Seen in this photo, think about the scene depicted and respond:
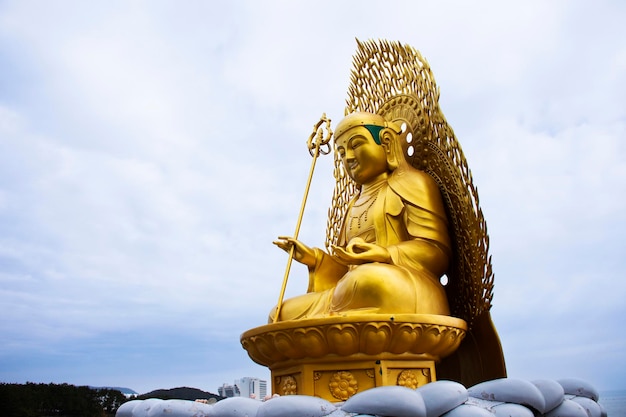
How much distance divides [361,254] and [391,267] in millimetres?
267

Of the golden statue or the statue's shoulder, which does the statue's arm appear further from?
the statue's shoulder

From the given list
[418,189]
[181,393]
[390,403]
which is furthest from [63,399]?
[390,403]

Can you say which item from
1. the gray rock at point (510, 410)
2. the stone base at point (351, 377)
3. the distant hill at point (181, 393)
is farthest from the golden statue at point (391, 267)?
the gray rock at point (510, 410)

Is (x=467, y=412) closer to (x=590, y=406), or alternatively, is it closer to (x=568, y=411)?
(x=568, y=411)

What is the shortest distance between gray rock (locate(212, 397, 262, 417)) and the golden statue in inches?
47.7

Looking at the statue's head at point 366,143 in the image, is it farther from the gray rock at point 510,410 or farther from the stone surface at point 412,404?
the gray rock at point 510,410

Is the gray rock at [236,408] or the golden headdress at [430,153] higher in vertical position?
the golden headdress at [430,153]

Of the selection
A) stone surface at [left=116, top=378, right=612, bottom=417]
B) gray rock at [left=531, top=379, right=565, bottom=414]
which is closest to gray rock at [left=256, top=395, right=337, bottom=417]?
stone surface at [left=116, top=378, right=612, bottom=417]

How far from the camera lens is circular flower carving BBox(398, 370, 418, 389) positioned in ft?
11.5

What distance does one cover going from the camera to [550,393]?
2.46m

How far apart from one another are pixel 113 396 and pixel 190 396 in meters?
2.29

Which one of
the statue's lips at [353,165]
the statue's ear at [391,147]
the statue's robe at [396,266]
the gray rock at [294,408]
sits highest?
the statue's ear at [391,147]

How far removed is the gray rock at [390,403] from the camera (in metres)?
1.98

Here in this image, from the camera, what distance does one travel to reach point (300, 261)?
15.1ft
